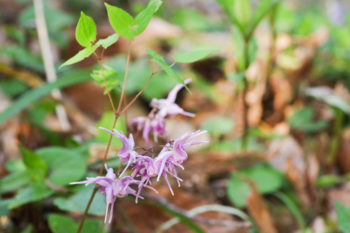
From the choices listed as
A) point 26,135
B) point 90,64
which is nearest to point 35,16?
point 26,135

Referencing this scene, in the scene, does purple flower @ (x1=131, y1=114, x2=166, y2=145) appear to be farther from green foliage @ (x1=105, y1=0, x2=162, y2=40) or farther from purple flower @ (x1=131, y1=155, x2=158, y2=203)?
green foliage @ (x1=105, y1=0, x2=162, y2=40)

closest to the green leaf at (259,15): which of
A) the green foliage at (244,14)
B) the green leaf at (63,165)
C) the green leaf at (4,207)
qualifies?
the green foliage at (244,14)

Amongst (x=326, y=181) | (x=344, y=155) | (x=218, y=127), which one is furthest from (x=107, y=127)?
(x=344, y=155)

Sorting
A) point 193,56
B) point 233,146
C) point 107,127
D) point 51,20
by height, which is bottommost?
point 193,56

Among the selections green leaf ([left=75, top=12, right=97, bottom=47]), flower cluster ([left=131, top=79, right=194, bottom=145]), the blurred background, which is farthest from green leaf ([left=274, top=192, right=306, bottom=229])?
green leaf ([left=75, top=12, right=97, bottom=47])

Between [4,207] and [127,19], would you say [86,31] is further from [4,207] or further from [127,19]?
[4,207]

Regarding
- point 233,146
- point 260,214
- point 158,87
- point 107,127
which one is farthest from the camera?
point 158,87

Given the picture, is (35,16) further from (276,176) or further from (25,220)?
(276,176)
